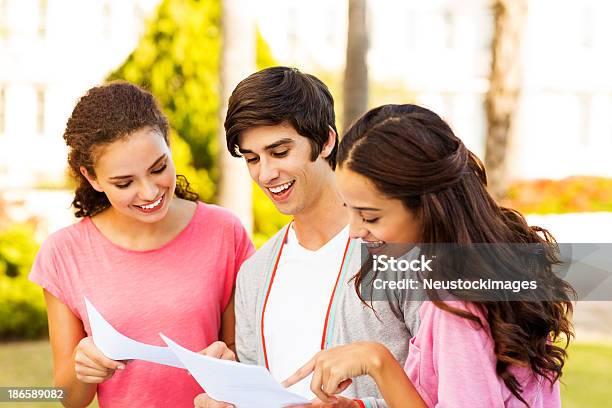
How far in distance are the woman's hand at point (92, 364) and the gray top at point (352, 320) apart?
325 mm

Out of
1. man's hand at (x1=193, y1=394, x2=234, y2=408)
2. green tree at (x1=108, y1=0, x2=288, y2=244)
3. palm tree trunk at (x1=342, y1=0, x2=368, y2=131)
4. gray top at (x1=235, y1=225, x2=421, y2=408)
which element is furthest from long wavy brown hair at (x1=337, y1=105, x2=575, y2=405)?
green tree at (x1=108, y1=0, x2=288, y2=244)

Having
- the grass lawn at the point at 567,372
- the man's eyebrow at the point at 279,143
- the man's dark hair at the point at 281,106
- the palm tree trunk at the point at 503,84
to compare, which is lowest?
the grass lawn at the point at 567,372

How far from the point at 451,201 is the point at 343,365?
0.36m

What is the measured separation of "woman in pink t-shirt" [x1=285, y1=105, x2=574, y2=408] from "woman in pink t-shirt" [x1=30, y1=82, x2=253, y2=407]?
674mm

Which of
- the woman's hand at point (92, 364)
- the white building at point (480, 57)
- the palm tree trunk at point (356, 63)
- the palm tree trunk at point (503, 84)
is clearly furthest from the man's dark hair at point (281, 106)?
the white building at point (480, 57)

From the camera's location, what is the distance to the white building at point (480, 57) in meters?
19.6

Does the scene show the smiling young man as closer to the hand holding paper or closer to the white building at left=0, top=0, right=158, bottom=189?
the hand holding paper

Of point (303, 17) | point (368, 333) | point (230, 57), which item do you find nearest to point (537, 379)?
point (368, 333)

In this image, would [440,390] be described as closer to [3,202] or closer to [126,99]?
[126,99]

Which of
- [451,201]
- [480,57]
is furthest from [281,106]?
[480,57]

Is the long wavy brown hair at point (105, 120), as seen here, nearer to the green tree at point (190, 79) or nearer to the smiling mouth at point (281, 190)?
the smiling mouth at point (281, 190)

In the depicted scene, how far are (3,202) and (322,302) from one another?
6458mm

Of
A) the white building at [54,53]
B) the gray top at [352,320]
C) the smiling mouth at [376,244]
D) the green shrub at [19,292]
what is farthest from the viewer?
the white building at [54,53]

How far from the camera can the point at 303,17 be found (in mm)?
19656
